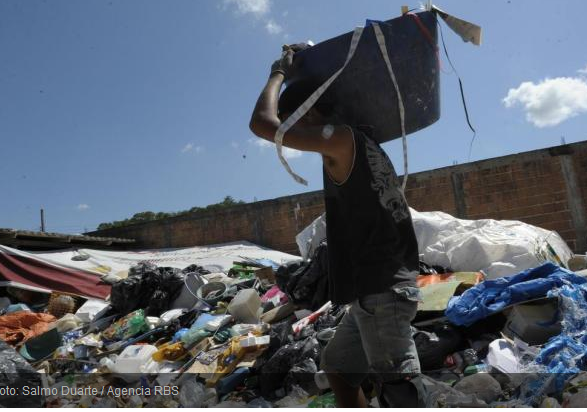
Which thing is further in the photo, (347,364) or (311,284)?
(311,284)

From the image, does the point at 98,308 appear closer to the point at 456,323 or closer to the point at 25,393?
the point at 25,393

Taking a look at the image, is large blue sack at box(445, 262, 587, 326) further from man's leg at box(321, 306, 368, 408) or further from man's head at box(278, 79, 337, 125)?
man's head at box(278, 79, 337, 125)

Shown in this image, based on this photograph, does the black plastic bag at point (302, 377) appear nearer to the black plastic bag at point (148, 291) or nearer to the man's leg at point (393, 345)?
the man's leg at point (393, 345)

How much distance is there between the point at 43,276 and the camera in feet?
23.9

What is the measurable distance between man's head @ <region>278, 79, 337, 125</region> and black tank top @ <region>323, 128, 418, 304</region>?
19cm

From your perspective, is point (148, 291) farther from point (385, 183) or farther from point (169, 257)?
point (385, 183)

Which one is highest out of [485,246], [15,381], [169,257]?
[169,257]

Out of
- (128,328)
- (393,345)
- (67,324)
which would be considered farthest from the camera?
(67,324)

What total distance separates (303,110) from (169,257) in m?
8.99

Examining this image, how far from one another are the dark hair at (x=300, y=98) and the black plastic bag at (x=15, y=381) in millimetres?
2412

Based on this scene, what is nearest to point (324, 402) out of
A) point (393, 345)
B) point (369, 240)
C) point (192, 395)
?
point (192, 395)

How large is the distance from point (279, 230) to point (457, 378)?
7.73m

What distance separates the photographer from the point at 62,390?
3.72 meters

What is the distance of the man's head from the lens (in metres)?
1.72
